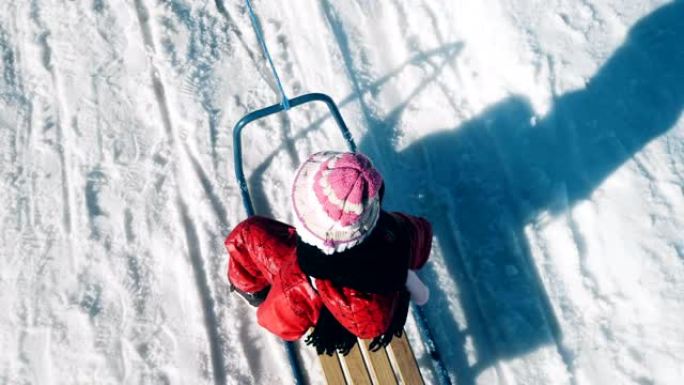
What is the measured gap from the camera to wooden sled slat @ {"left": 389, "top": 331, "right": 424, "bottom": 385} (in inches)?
97.9

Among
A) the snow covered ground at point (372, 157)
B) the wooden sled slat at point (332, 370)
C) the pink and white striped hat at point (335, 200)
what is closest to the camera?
the pink and white striped hat at point (335, 200)

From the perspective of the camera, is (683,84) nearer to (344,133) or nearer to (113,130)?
(344,133)

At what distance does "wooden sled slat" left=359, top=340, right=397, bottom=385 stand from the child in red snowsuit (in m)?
0.38

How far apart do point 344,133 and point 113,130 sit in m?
1.12

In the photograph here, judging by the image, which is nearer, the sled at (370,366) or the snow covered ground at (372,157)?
the sled at (370,366)

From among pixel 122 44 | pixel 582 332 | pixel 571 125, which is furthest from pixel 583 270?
pixel 122 44

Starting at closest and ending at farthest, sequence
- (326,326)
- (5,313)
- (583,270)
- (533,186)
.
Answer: (326,326) < (5,313) < (583,270) < (533,186)

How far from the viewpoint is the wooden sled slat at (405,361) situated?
249cm

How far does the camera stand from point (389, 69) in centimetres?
322

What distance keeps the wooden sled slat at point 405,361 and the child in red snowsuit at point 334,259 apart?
1.30 ft

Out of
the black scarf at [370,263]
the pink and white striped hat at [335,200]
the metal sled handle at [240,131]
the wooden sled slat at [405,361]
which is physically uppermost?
the metal sled handle at [240,131]

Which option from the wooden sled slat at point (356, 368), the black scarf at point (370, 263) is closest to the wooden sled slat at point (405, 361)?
the wooden sled slat at point (356, 368)

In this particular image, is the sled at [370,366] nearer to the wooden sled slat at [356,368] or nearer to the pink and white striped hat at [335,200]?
the wooden sled slat at [356,368]

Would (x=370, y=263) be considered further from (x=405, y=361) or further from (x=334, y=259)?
(x=405, y=361)
